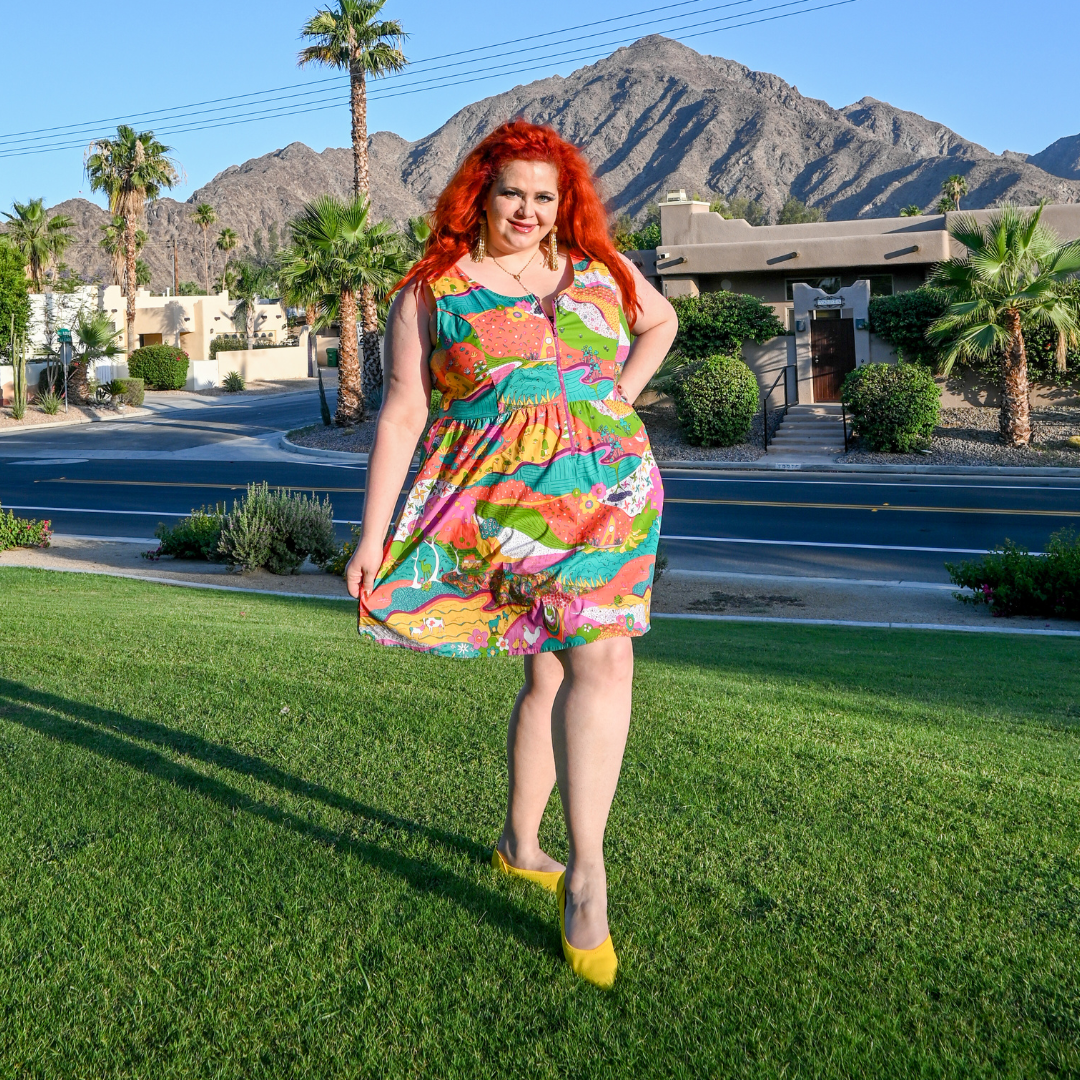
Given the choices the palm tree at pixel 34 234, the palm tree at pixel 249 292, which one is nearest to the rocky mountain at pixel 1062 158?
the palm tree at pixel 249 292

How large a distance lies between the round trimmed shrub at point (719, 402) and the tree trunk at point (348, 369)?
912 cm

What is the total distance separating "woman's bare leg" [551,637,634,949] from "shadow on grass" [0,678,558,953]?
0.22 meters

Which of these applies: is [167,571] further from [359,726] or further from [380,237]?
[380,237]

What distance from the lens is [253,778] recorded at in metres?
3.76

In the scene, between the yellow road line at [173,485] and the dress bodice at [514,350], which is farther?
the yellow road line at [173,485]

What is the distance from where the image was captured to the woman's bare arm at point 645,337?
3.12 metres

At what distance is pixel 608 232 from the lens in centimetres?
310

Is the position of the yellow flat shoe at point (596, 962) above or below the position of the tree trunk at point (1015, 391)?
below

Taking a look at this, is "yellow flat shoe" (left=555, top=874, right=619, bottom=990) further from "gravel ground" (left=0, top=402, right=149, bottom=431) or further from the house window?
"gravel ground" (left=0, top=402, right=149, bottom=431)

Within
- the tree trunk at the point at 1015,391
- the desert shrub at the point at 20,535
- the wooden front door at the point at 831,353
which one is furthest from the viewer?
the wooden front door at the point at 831,353

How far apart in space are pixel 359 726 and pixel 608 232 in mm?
2154

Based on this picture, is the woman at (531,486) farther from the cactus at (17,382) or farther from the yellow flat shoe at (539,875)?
the cactus at (17,382)

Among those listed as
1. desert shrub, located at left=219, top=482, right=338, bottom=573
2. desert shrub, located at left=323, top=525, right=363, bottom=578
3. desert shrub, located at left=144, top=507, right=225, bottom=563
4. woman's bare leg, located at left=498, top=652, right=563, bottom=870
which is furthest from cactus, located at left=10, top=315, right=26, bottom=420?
woman's bare leg, located at left=498, top=652, right=563, bottom=870

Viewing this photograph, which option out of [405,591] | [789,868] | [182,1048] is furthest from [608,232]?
[182,1048]
